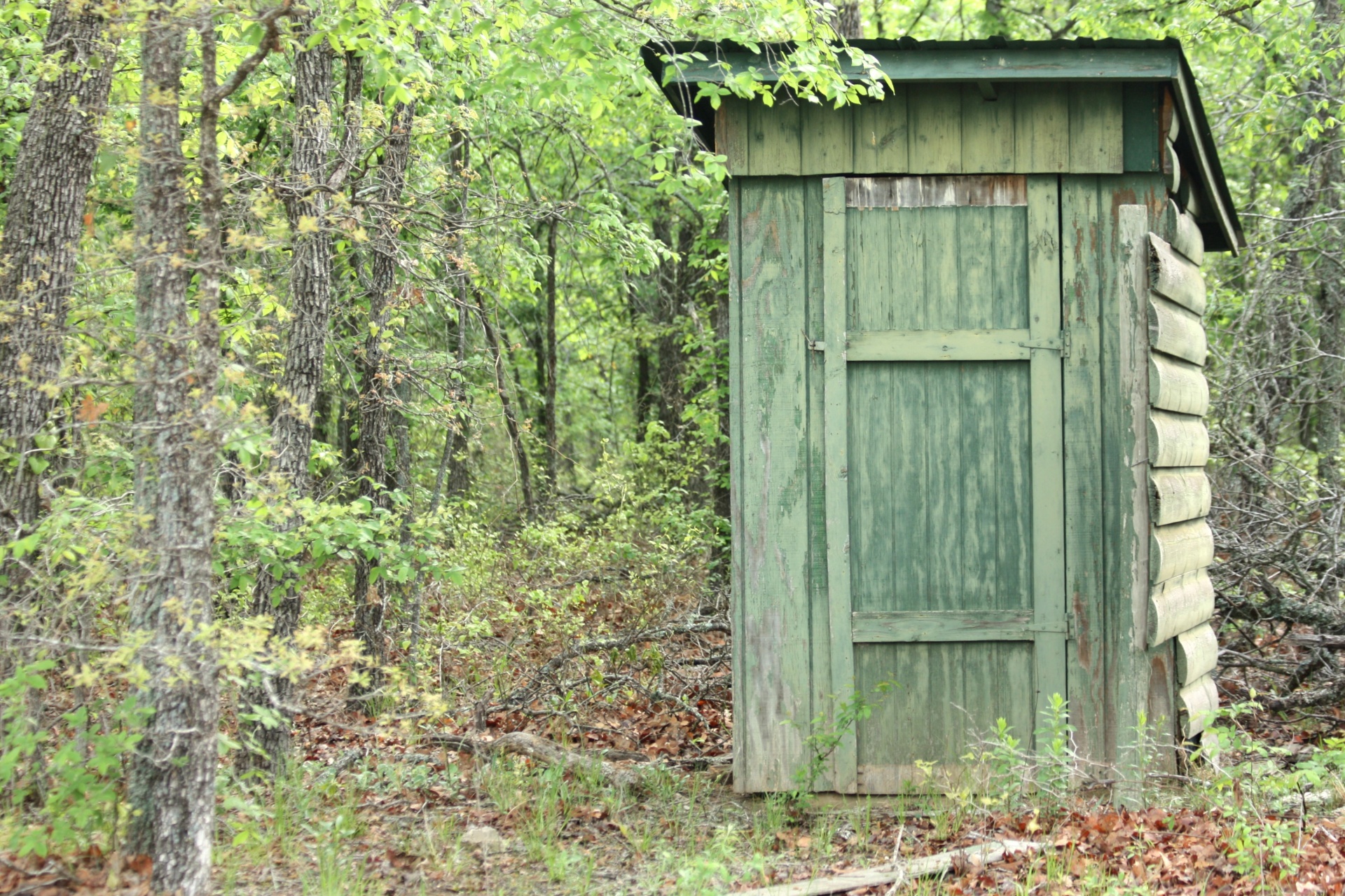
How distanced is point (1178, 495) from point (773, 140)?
2.61 meters

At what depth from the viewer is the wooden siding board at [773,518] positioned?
5.07 metres

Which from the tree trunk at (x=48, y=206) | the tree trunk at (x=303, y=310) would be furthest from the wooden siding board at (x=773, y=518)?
the tree trunk at (x=48, y=206)

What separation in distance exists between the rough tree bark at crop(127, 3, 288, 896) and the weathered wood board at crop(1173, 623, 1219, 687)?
430cm

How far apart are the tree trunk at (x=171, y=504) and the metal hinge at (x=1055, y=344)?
3544mm

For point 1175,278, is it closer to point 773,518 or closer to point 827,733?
point 773,518

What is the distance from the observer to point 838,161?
506 cm

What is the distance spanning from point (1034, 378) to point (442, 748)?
368 centimetres

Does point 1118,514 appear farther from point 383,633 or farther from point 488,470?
point 488,470

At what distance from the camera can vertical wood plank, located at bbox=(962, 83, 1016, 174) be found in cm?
502

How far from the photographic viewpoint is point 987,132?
16.5ft

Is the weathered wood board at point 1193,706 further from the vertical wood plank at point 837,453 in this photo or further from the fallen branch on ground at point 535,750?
the fallen branch on ground at point 535,750

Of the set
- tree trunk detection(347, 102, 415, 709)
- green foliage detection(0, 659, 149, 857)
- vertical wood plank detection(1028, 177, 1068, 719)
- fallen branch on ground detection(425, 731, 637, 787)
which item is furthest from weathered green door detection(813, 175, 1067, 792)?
green foliage detection(0, 659, 149, 857)

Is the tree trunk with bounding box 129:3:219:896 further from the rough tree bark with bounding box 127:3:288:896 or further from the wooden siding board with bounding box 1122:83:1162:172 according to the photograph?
the wooden siding board with bounding box 1122:83:1162:172

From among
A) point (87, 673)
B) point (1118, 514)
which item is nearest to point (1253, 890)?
point (1118, 514)
